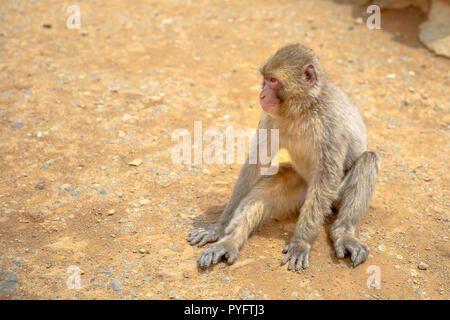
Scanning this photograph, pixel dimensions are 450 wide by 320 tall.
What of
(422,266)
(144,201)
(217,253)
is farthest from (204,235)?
(422,266)

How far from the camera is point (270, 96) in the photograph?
5121mm

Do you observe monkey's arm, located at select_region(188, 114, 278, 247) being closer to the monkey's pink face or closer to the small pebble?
the monkey's pink face

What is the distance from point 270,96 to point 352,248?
1.82 m

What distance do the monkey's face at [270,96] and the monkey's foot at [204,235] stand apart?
1483mm

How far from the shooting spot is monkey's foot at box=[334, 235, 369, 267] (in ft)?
16.8

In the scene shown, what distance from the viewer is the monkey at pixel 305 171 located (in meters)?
5.13

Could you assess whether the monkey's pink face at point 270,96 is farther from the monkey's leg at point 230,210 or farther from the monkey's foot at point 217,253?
the monkey's foot at point 217,253

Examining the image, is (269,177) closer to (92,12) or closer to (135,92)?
(135,92)

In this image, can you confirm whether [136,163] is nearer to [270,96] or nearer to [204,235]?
[204,235]

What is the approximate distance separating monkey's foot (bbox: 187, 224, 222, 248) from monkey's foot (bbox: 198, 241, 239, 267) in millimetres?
230

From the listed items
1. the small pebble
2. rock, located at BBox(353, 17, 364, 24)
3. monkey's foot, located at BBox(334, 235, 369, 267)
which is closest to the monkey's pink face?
monkey's foot, located at BBox(334, 235, 369, 267)

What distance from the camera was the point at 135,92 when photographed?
836 centimetres
